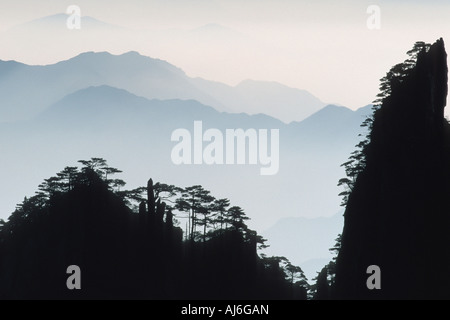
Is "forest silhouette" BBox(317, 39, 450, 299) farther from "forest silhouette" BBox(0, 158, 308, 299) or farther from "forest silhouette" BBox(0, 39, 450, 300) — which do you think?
"forest silhouette" BBox(0, 158, 308, 299)

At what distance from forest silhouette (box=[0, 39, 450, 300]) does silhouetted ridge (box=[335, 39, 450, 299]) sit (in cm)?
10

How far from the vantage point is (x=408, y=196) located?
67688 mm

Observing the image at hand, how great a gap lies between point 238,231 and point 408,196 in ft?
98.4

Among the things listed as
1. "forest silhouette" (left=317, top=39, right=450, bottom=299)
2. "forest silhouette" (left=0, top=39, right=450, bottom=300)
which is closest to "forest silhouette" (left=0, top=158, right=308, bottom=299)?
"forest silhouette" (left=0, top=39, right=450, bottom=300)

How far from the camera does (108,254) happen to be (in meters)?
85.4

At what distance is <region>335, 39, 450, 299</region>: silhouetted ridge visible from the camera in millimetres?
64625

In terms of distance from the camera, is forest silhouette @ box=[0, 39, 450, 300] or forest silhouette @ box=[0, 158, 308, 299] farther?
forest silhouette @ box=[0, 158, 308, 299]

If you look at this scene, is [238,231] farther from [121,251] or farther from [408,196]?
[408,196]

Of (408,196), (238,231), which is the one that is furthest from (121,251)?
(408,196)

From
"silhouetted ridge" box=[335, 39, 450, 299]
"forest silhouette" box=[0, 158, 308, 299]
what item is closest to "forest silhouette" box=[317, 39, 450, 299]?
"silhouetted ridge" box=[335, 39, 450, 299]

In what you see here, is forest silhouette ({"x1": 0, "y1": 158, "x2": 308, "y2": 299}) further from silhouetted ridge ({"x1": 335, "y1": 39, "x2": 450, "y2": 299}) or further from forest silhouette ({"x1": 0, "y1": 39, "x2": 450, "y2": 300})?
silhouetted ridge ({"x1": 335, "y1": 39, "x2": 450, "y2": 299})

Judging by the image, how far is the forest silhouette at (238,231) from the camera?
2616 inches
